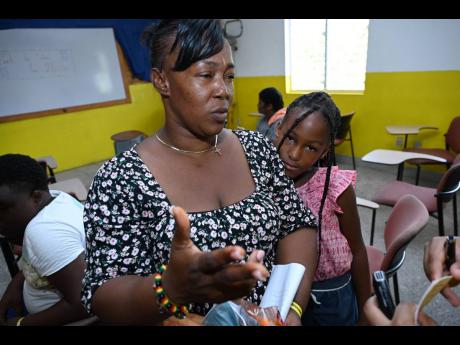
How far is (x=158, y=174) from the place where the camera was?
813 mm

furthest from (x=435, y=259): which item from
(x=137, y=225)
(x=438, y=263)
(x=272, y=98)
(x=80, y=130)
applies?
(x=80, y=130)

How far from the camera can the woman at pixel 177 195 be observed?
72 centimetres

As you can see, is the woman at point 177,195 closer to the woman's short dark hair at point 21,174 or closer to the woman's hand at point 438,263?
the woman's hand at point 438,263

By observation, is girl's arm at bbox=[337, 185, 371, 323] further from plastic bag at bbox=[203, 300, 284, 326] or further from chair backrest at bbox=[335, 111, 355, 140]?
chair backrest at bbox=[335, 111, 355, 140]

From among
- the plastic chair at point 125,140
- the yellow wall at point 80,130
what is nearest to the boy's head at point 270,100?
the plastic chair at point 125,140

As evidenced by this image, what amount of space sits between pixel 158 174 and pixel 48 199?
2.77 ft

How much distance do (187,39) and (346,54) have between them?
494cm

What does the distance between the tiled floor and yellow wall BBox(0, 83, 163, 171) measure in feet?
1.43

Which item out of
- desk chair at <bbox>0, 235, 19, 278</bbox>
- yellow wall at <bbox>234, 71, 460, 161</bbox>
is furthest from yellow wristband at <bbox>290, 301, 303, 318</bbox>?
yellow wall at <bbox>234, 71, 460, 161</bbox>

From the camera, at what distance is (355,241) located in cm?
117

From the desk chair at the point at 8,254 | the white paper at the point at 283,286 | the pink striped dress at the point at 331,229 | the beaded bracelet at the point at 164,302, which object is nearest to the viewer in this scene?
the beaded bracelet at the point at 164,302

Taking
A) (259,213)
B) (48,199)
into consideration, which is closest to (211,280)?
(259,213)

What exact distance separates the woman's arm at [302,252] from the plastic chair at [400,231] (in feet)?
1.42
